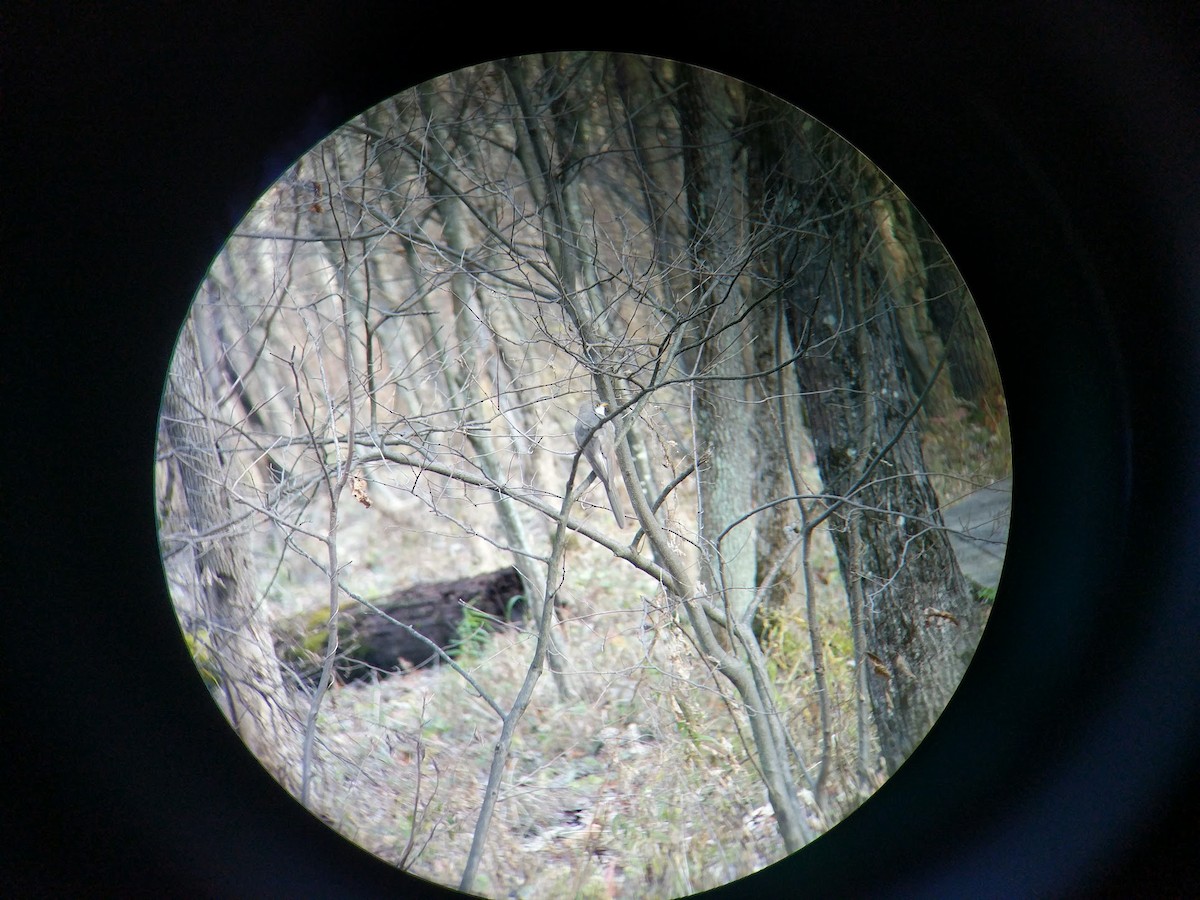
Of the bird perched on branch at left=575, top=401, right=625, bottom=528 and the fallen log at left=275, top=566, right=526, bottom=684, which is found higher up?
the bird perched on branch at left=575, top=401, right=625, bottom=528

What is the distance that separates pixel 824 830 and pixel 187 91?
1389mm

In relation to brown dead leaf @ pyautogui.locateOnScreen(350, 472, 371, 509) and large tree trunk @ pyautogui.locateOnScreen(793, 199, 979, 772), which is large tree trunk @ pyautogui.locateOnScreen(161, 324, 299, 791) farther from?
large tree trunk @ pyautogui.locateOnScreen(793, 199, 979, 772)

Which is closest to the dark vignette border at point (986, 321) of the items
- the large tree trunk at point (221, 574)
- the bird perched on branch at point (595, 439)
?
the large tree trunk at point (221, 574)

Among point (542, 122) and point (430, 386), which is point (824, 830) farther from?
point (542, 122)

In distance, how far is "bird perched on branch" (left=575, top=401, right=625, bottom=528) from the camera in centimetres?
115

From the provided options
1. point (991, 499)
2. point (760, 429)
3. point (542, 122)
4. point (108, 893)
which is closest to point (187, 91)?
point (542, 122)

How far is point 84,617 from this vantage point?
1128 mm

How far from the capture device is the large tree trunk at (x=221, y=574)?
3.81 ft

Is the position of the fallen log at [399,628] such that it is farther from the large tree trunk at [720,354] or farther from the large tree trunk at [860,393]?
the large tree trunk at [860,393]

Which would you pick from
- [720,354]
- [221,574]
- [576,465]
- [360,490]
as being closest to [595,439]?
[576,465]

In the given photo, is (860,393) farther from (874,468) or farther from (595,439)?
(595,439)

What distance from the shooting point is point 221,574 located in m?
1.18

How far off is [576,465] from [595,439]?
0.15 feet

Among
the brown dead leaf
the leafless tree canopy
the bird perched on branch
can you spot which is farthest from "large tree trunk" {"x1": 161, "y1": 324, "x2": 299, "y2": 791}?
the bird perched on branch
